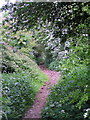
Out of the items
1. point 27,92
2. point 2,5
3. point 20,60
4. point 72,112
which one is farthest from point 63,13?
point 20,60

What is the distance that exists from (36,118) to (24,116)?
403 millimetres

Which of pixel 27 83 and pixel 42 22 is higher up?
pixel 42 22

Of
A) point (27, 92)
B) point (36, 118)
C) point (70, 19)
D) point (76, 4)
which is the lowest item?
point (36, 118)

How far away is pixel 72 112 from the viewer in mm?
3930

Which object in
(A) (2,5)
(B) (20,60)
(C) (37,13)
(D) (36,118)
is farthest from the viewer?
(B) (20,60)

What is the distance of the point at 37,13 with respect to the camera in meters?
2.88

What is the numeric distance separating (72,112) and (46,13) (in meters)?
2.34

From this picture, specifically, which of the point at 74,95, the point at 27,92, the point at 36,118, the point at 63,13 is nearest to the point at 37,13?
the point at 63,13

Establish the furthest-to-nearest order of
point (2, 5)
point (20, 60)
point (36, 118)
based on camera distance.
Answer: point (20, 60)
point (36, 118)
point (2, 5)

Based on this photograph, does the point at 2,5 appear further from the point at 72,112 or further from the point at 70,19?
the point at 72,112

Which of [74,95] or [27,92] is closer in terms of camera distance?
[74,95]

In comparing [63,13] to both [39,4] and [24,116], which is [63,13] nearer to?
[39,4]

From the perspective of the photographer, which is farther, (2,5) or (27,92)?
(27,92)

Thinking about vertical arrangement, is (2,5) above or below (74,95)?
above
